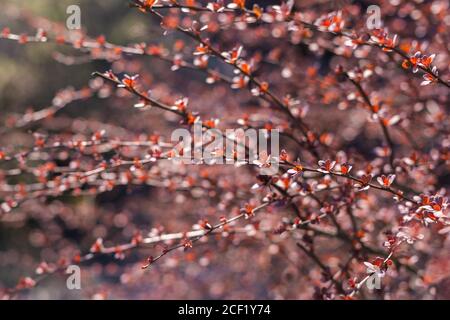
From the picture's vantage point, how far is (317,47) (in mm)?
2932

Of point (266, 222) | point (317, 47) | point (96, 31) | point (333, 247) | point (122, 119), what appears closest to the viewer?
point (317, 47)

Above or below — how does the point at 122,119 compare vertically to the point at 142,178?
below

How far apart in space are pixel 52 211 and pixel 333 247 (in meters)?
2.29

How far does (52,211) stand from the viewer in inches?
169

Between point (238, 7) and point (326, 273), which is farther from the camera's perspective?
point (326, 273)

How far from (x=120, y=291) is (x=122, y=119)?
2714mm
